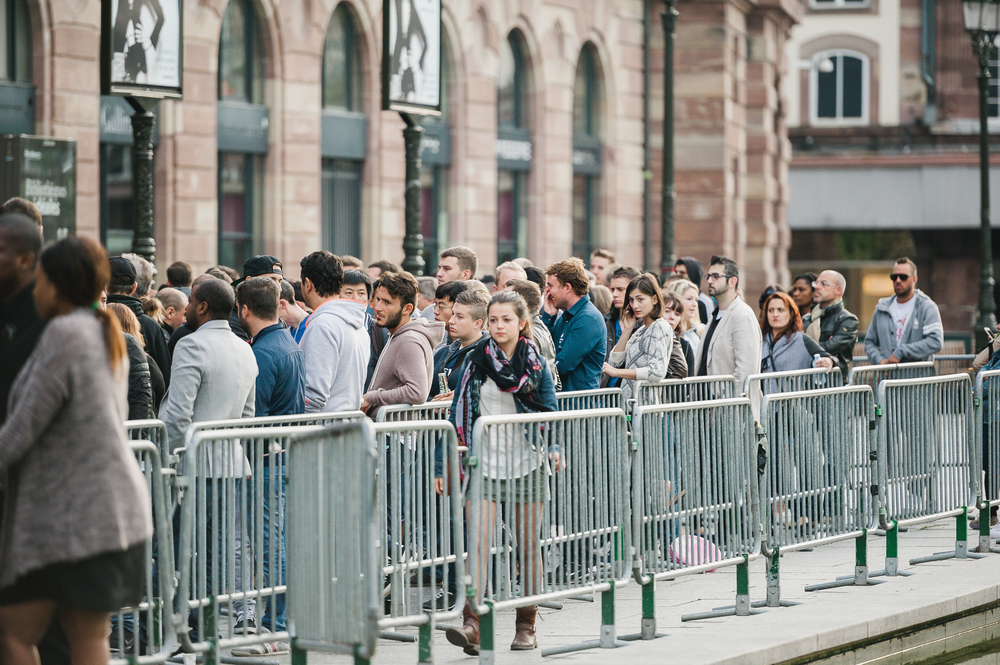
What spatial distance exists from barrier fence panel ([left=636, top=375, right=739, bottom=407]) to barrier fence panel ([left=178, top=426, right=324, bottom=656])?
13.7 feet

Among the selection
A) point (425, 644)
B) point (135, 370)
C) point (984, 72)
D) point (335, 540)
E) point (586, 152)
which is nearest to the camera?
point (335, 540)

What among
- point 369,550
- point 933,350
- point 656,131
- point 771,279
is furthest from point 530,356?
point 771,279

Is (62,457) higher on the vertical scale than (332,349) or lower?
lower

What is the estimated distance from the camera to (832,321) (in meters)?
13.7

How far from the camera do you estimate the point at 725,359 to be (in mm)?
12336

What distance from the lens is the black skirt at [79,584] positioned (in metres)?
5.22

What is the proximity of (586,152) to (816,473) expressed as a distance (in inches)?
845

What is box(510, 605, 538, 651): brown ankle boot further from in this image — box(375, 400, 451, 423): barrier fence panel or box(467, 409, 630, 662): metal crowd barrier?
box(375, 400, 451, 423): barrier fence panel

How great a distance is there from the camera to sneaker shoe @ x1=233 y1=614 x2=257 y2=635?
23.3 feet

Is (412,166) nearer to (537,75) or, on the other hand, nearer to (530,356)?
(530,356)

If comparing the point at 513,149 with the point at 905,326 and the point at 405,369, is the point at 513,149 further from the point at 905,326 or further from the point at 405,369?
A: the point at 405,369

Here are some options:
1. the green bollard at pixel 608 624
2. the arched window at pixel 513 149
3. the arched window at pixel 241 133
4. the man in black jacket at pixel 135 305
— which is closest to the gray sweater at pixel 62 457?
the green bollard at pixel 608 624

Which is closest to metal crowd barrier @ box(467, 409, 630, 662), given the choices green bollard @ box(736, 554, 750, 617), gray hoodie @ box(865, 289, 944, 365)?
green bollard @ box(736, 554, 750, 617)

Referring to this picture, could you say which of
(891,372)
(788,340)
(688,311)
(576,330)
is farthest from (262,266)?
(891,372)
